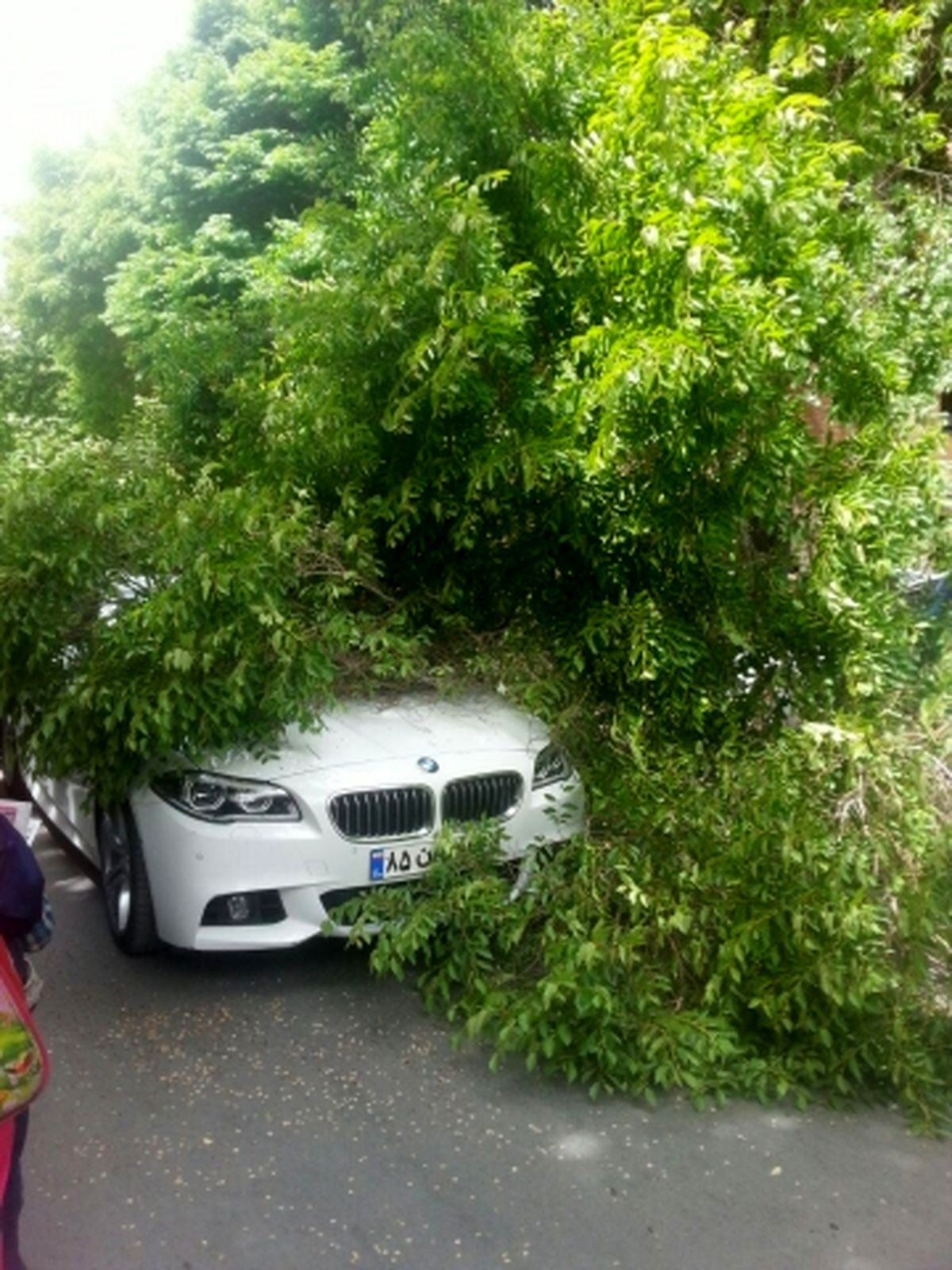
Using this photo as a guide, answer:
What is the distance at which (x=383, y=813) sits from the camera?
466 centimetres

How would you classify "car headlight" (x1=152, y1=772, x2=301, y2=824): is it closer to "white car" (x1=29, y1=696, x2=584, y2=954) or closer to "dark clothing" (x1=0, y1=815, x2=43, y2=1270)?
"white car" (x1=29, y1=696, x2=584, y2=954)

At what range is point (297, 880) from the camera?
4.55m

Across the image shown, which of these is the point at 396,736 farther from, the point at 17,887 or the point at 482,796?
the point at 17,887

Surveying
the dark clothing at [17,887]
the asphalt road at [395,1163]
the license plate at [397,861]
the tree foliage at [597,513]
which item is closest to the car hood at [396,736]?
the tree foliage at [597,513]

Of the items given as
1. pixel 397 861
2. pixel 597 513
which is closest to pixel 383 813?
pixel 397 861

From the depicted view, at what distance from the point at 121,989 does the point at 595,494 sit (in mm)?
2763

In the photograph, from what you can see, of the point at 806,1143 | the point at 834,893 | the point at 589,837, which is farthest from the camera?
the point at 589,837

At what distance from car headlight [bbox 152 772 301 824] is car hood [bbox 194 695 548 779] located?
4cm

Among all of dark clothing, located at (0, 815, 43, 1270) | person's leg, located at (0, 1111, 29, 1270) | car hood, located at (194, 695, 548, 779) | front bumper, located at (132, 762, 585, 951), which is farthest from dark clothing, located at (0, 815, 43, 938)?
car hood, located at (194, 695, 548, 779)

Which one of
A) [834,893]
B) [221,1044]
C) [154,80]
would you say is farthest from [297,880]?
[154,80]

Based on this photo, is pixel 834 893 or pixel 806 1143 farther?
pixel 834 893

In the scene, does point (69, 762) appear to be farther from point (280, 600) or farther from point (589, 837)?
point (589, 837)

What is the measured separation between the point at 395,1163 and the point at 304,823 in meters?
1.32

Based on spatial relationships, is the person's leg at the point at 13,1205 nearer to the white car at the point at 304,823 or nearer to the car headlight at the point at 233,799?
the white car at the point at 304,823
